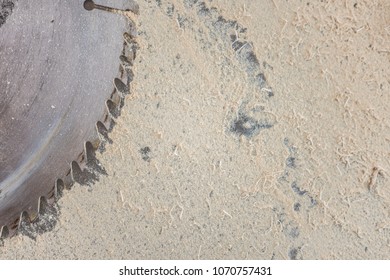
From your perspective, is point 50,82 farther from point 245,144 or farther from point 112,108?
point 245,144

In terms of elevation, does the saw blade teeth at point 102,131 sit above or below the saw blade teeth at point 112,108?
below

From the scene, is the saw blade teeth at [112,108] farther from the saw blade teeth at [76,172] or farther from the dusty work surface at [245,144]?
the saw blade teeth at [76,172]

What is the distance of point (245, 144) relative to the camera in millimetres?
1151

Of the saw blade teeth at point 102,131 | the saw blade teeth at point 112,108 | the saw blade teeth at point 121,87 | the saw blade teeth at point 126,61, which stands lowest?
the saw blade teeth at point 102,131

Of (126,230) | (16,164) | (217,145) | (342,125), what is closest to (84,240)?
(126,230)

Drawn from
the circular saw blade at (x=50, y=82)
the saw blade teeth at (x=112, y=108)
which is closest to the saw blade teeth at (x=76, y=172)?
the circular saw blade at (x=50, y=82)

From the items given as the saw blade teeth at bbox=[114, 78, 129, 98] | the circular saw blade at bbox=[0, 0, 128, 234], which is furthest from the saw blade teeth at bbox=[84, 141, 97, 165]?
the saw blade teeth at bbox=[114, 78, 129, 98]

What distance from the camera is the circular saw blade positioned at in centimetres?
103

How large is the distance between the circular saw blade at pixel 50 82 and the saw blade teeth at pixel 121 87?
2 centimetres

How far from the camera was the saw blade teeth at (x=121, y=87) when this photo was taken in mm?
1082

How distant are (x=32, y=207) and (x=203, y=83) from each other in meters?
0.41

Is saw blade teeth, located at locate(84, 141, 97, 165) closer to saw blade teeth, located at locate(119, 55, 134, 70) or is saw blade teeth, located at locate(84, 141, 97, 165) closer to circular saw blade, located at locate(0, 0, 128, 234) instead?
circular saw blade, located at locate(0, 0, 128, 234)

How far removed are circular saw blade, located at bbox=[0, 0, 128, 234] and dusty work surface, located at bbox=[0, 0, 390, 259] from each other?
0.09 m
